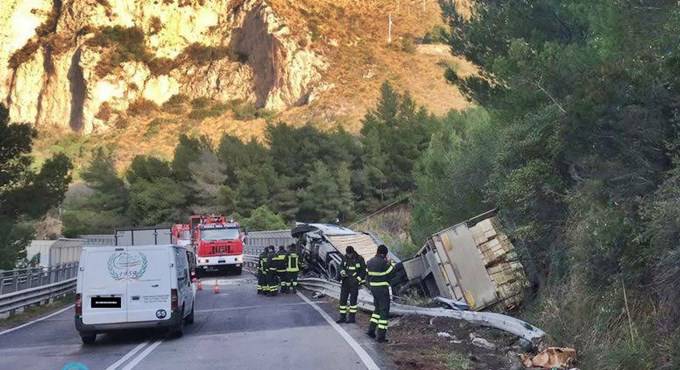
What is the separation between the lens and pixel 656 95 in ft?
34.1

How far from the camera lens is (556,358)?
9320mm

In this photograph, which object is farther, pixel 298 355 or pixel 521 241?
pixel 521 241

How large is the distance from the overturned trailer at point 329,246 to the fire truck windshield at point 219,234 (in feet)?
25.9

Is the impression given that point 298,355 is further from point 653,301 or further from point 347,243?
point 347,243

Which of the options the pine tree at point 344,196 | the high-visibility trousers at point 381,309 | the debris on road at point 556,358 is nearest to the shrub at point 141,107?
the pine tree at point 344,196

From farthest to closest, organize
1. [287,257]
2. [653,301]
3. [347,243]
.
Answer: [347,243] < [287,257] < [653,301]

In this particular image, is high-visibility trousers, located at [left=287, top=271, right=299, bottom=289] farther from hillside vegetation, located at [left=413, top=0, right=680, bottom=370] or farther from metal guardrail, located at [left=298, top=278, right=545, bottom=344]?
hillside vegetation, located at [left=413, top=0, right=680, bottom=370]

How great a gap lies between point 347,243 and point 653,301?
1567 centimetres

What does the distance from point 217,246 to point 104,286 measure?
68.6 ft

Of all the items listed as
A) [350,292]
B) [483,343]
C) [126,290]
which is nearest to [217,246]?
[350,292]

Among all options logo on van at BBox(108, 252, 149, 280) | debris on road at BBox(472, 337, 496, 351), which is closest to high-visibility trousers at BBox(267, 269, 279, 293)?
logo on van at BBox(108, 252, 149, 280)

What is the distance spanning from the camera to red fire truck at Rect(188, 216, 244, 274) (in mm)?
33750

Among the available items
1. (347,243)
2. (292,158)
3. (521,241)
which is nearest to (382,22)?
(292,158)

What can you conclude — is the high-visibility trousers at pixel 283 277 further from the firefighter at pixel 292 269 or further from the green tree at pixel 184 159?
the green tree at pixel 184 159
